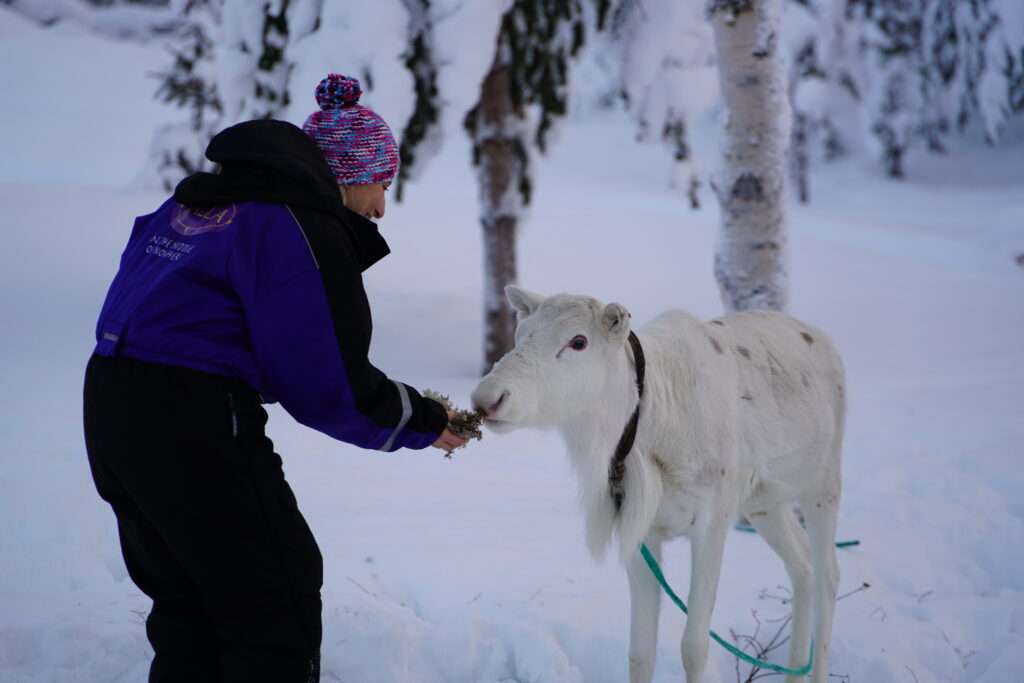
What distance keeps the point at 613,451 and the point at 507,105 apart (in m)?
6.30

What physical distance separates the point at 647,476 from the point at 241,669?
1446 mm

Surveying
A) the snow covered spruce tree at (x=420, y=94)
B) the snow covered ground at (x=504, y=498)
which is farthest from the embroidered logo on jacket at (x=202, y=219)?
the snow covered spruce tree at (x=420, y=94)

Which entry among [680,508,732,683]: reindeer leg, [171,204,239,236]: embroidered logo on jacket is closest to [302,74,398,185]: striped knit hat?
[171,204,239,236]: embroidered logo on jacket

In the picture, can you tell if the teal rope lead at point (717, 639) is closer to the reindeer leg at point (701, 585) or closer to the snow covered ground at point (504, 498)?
the reindeer leg at point (701, 585)

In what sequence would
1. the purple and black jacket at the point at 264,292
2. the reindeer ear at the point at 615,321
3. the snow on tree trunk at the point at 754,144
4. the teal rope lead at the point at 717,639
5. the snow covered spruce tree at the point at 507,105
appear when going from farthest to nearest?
the snow covered spruce tree at the point at 507,105, the snow on tree trunk at the point at 754,144, the teal rope lead at the point at 717,639, the reindeer ear at the point at 615,321, the purple and black jacket at the point at 264,292

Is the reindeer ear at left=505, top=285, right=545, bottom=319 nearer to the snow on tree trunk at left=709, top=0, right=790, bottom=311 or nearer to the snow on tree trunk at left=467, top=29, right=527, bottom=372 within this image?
the snow on tree trunk at left=709, top=0, right=790, bottom=311

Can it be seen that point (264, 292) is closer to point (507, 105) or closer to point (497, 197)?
point (497, 197)

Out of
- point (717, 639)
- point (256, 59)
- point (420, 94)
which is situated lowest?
point (717, 639)

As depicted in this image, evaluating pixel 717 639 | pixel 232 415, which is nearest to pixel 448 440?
pixel 232 415

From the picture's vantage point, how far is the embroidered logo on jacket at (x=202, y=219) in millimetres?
2244

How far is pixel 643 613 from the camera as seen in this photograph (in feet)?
10.9

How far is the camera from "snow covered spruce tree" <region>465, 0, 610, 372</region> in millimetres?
8633

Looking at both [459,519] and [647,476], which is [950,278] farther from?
[647,476]

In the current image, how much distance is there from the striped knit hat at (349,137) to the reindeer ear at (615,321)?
0.83m
